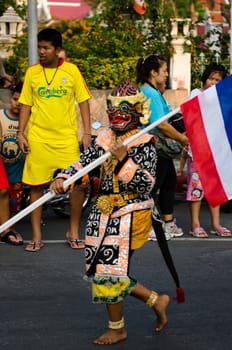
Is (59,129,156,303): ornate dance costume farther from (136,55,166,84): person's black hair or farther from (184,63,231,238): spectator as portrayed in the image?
(184,63,231,238): spectator

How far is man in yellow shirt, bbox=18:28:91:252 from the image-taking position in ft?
27.8

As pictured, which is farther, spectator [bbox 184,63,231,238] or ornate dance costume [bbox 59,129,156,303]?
spectator [bbox 184,63,231,238]

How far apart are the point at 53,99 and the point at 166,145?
3.60ft

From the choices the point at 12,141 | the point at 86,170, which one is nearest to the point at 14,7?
the point at 12,141

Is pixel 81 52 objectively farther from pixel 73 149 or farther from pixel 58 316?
pixel 58 316

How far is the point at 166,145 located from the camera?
867 centimetres

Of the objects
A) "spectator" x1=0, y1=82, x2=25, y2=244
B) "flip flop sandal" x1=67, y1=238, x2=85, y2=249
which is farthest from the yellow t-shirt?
"flip flop sandal" x1=67, y1=238, x2=85, y2=249

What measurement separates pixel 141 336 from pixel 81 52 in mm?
9755

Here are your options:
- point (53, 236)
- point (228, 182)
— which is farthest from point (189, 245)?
point (228, 182)

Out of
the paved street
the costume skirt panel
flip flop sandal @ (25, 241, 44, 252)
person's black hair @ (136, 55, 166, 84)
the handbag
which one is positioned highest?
person's black hair @ (136, 55, 166, 84)

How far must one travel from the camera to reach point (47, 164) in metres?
8.58

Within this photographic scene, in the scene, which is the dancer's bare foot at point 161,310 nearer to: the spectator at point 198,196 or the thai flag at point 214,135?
the thai flag at point 214,135

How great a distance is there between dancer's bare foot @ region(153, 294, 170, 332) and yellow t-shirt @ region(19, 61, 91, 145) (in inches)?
112

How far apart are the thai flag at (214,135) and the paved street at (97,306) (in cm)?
92
